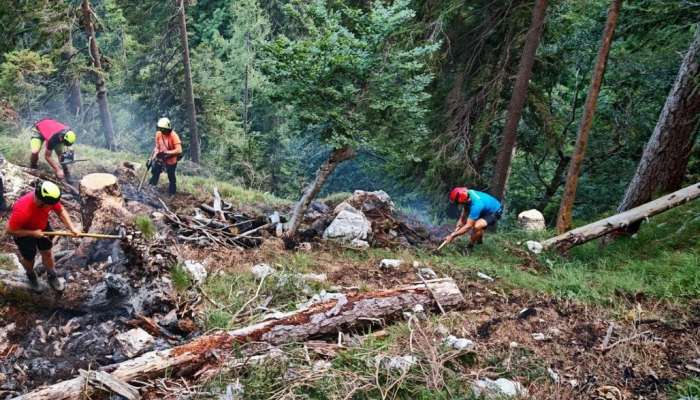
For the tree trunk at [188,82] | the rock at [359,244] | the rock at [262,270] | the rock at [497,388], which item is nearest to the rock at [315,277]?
the rock at [262,270]

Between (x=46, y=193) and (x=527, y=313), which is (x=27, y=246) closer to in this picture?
(x=46, y=193)

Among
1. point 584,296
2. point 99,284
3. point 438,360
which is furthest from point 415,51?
point 99,284

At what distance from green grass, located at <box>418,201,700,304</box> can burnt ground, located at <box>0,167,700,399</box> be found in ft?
0.97

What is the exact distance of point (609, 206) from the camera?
12305 mm

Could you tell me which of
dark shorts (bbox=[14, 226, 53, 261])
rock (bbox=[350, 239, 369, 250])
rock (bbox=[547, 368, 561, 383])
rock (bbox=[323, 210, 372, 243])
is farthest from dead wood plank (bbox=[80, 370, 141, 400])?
rock (bbox=[323, 210, 372, 243])

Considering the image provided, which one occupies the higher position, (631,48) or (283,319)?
(631,48)

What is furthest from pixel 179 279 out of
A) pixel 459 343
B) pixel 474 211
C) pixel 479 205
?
pixel 479 205

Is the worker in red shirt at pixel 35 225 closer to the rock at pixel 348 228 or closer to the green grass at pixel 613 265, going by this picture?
the rock at pixel 348 228

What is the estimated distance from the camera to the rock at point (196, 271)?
18.5ft

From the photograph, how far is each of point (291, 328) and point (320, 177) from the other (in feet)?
11.9

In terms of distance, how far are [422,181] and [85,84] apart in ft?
66.3

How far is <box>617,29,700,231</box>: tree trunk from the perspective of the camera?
7137 millimetres

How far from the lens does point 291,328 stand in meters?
4.45

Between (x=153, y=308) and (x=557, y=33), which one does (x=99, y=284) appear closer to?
(x=153, y=308)
